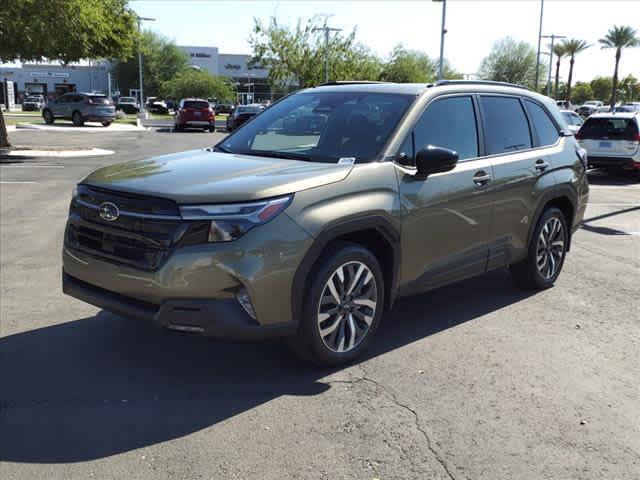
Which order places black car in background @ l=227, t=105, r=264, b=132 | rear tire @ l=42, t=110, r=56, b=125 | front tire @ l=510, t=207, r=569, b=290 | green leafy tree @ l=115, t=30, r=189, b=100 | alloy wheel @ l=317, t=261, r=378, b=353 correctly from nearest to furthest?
alloy wheel @ l=317, t=261, r=378, b=353
front tire @ l=510, t=207, r=569, b=290
black car in background @ l=227, t=105, r=264, b=132
rear tire @ l=42, t=110, r=56, b=125
green leafy tree @ l=115, t=30, r=189, b=100

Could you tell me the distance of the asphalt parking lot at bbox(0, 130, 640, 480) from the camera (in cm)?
336

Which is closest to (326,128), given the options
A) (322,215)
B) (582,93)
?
(322,215)

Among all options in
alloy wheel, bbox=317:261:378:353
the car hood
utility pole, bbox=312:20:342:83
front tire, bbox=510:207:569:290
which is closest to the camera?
the car hood

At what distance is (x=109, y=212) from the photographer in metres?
4.15

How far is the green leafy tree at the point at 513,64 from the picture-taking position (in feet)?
263

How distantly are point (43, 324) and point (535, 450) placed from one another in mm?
3711

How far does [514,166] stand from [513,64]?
80697 millimetres

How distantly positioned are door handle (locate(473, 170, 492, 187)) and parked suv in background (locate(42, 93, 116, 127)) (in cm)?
3698

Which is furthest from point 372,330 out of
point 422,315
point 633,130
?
point 633,130

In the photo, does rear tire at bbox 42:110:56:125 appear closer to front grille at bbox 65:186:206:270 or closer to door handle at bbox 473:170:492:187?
front grille at bbox 65:186:206:270

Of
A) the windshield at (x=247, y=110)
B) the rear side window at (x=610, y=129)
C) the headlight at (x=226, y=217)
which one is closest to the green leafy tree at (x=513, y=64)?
the windshield at (x=247, y=110)

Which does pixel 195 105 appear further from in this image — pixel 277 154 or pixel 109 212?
pixel 109 212

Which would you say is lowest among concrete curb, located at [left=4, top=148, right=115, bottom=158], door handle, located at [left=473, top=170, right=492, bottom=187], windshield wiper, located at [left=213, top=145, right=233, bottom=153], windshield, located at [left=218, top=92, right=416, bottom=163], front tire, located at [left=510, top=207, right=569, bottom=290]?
concrete curb, located at [left=4, top=148, right=115, bottom=158]

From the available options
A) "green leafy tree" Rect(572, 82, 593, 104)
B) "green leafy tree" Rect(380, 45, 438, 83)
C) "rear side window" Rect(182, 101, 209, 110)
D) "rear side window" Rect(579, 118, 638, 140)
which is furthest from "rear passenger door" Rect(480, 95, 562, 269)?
"green leafy tree" Rect(572, 82, 593, 104)
